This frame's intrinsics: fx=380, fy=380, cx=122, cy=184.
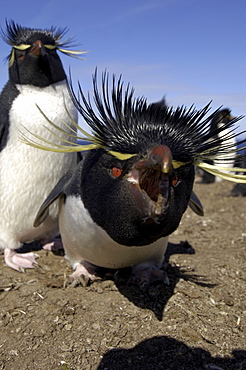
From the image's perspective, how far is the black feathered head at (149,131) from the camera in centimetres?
196

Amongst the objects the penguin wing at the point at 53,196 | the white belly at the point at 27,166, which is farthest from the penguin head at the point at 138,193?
the white belly at the point at 27,166

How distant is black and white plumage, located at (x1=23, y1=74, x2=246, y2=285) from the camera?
1798 millimetres

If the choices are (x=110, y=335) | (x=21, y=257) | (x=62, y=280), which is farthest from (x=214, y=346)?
(x=21, y=257)

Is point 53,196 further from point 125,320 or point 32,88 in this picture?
point 32,88

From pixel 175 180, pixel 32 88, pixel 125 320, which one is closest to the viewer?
pixel 175 180

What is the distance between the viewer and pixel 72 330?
7.41 feet

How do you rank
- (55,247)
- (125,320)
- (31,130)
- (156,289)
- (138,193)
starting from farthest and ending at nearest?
(55,247), (31,130), (156,289), (125,320), (138,193)

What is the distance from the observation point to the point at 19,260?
10.8ft

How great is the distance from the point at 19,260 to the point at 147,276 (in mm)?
1193

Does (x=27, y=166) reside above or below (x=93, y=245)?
above

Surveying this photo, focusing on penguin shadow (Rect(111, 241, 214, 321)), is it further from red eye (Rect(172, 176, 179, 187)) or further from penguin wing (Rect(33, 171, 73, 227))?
red eye (Rect(172, 176, 179, 187))

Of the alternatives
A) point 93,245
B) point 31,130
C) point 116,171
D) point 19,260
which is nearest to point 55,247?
point 19,260

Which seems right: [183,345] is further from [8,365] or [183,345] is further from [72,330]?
[8,365]

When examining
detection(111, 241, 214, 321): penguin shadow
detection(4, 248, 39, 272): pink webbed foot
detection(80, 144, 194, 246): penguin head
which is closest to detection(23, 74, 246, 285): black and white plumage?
detection(80, 144, 194, 246): penguin head
